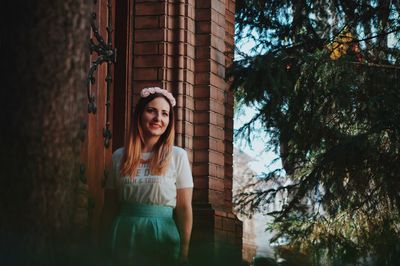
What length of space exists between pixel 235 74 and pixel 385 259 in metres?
2.81

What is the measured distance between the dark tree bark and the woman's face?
6.02 feet

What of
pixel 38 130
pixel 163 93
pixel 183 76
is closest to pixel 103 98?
pixel 183 76

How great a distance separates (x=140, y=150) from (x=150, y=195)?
0.29 m

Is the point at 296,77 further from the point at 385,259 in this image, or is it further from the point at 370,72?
the point at 385,259

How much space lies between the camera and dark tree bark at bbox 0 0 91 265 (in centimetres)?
380

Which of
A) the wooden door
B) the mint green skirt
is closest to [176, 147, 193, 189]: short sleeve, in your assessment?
the mint green skirt

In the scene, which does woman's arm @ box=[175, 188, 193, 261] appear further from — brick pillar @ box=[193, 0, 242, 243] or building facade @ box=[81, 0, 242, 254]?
brick pillar @ box=[193, 0, 242, 243]

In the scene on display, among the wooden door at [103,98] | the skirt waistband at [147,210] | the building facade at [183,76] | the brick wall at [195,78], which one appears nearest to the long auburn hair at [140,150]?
the skirt waistband at [147,210]

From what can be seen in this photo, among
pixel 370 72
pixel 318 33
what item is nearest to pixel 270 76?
pixel 370 72

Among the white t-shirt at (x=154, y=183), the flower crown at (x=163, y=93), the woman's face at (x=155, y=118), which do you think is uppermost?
the flower crown at (x=163, y=93)

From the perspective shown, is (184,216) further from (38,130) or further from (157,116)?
(38,130)

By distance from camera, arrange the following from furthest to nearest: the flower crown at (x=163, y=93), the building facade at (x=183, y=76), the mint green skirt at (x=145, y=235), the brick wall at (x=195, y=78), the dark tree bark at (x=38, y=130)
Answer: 1. the brick wall at (x=195, y=78)
2. the building facade at (x=183, y=76)
3. the flower crown at (x=163, y=93)
4. the mint green skirt at (x=145, y=235)
5. the dark tree bark at (x=38, y=130)

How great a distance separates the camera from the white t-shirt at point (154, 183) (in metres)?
5.64

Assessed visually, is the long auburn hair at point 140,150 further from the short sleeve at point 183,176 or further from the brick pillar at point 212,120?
A: the brick pillar at point 212,120
